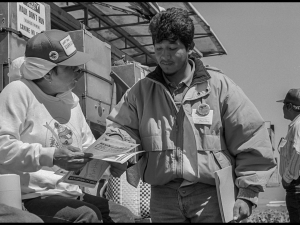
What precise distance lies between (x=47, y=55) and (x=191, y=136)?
3.29ft

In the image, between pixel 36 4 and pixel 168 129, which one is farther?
pixel 36 4

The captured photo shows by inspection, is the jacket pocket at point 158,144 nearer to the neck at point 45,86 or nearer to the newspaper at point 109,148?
the newspaper at point 109,148

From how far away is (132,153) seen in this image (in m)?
2.55

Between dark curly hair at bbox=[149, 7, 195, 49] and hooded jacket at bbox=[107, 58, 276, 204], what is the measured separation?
8.4 inches

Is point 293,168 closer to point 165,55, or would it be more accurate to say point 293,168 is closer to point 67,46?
point 165,55

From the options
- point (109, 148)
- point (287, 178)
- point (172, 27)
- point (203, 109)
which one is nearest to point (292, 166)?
point (287, 178)

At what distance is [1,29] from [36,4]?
520mm

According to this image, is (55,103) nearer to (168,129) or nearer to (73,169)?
(73,169)

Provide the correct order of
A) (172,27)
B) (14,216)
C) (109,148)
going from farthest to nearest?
1. (172,27)
2. (109,148)
3. (14,216)

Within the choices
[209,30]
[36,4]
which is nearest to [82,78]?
[36,4]

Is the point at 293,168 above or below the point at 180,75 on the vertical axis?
below

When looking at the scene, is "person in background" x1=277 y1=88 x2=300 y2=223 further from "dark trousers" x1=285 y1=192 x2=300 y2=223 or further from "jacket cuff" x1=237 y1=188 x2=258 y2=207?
"jacket cuff" x1=237 y1=188 x2=258 y2=207

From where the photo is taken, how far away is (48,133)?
2779 mm

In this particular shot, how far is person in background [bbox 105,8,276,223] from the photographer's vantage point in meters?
2.58
